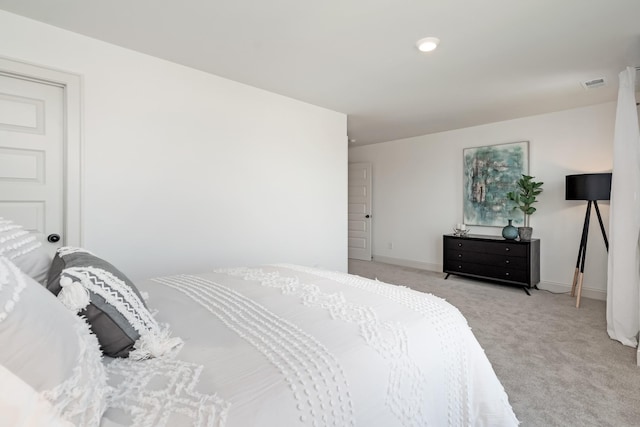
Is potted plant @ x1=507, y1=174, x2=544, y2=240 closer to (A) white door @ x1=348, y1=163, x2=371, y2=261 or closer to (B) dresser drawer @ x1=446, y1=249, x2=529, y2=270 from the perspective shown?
(B) dresser drawer @ x1=446, y1=249, x2=529, y2=270

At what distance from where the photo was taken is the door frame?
92.0 inches

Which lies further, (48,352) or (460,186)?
(460,186)

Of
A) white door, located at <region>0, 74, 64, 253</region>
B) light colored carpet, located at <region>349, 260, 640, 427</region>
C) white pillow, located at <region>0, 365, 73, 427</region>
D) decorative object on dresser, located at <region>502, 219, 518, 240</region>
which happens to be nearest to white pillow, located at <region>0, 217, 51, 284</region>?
white pillow, located at <region>0, 365, 73, 427</region>

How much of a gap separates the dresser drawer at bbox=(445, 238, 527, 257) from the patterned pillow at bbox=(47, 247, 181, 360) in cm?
434

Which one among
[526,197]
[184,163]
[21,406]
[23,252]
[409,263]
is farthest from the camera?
[409,263]

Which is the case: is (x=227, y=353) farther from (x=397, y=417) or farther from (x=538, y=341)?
(x=538, y=341)

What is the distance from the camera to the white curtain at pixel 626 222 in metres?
2.66

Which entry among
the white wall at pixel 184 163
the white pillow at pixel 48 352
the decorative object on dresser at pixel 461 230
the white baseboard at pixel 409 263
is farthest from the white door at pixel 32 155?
the white baseboard at pixel 409 263

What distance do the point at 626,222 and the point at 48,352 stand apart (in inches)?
148

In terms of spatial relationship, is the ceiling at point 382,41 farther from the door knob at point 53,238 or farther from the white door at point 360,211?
the white door at point 360,211

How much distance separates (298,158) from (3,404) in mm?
3477

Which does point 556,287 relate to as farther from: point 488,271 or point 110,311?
point 110,311

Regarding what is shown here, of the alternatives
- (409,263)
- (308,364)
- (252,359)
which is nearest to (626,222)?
(308,364)

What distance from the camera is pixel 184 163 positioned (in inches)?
114
